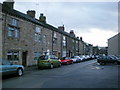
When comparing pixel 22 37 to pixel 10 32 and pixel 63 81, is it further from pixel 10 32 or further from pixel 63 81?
pixel 63 81

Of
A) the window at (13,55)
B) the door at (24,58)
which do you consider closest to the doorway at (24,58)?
the door at (24,58)

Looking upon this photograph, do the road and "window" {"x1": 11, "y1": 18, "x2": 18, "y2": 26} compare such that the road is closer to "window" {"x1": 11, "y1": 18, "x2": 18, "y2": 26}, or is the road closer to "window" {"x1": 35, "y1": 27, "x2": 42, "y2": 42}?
"window" {"x1": 11, "y1": 18, "x2": 18, "y2": 26}

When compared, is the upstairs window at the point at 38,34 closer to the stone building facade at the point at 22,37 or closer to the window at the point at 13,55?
the stone building facade at the point at 22,37

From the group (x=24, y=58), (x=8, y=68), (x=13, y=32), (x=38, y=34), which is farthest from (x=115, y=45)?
(x=8, y=68)

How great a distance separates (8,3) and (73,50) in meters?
→ 31.0

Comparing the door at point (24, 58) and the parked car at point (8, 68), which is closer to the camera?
the parked car at point (8, 68)

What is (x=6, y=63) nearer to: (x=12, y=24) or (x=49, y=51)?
(x=12, y=24)

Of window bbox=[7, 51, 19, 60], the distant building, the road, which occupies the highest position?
the distant building

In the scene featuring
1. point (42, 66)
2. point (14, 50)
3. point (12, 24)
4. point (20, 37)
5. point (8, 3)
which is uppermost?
point (8, 3)

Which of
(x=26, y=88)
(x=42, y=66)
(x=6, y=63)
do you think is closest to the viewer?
(x=26, y=88)

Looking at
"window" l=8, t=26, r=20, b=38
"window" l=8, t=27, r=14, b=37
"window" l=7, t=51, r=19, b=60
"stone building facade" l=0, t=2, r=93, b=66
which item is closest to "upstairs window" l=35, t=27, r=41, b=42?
"stone building facade" l=0, t=2, r=93, b=66

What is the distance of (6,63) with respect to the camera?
42.0 feet

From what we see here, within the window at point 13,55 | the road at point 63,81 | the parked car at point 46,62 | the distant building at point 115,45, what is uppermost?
the distant building at point 115,45

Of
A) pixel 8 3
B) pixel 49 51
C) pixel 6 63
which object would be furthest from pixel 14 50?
pixel 49 51
